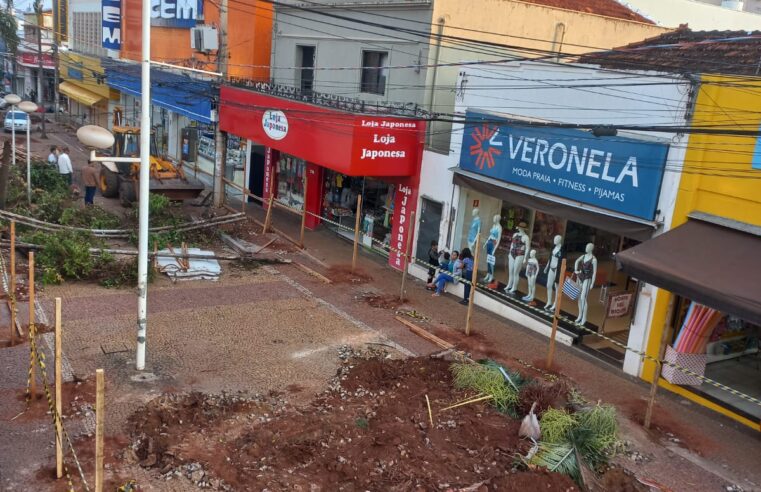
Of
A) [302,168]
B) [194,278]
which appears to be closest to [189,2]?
[302,168]

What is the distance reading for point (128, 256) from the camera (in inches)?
671

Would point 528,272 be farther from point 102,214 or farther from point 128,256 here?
point 102,214

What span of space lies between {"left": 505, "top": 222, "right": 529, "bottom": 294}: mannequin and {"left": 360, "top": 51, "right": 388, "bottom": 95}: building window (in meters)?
6.54

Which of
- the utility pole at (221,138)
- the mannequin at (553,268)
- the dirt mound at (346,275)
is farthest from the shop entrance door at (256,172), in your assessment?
the mannequin at (553,268)

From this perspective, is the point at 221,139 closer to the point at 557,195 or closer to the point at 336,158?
the point at 336,158

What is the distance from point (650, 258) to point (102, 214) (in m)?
15.2

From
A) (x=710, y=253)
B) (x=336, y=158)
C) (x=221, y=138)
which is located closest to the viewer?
(x=710, y=253)

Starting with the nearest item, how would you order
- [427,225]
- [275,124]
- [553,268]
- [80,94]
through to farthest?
[553,268] → [427,225] → [275,124] → [80,94]

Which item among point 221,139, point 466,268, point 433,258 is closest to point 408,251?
point 433,258

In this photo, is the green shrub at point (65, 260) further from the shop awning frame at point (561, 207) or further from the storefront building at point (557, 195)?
the shop awning frame at point (561, 207)

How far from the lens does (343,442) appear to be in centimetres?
918

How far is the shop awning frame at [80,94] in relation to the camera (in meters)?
40.1

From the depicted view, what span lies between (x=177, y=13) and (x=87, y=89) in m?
15.3

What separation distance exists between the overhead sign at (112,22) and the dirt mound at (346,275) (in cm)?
2311
